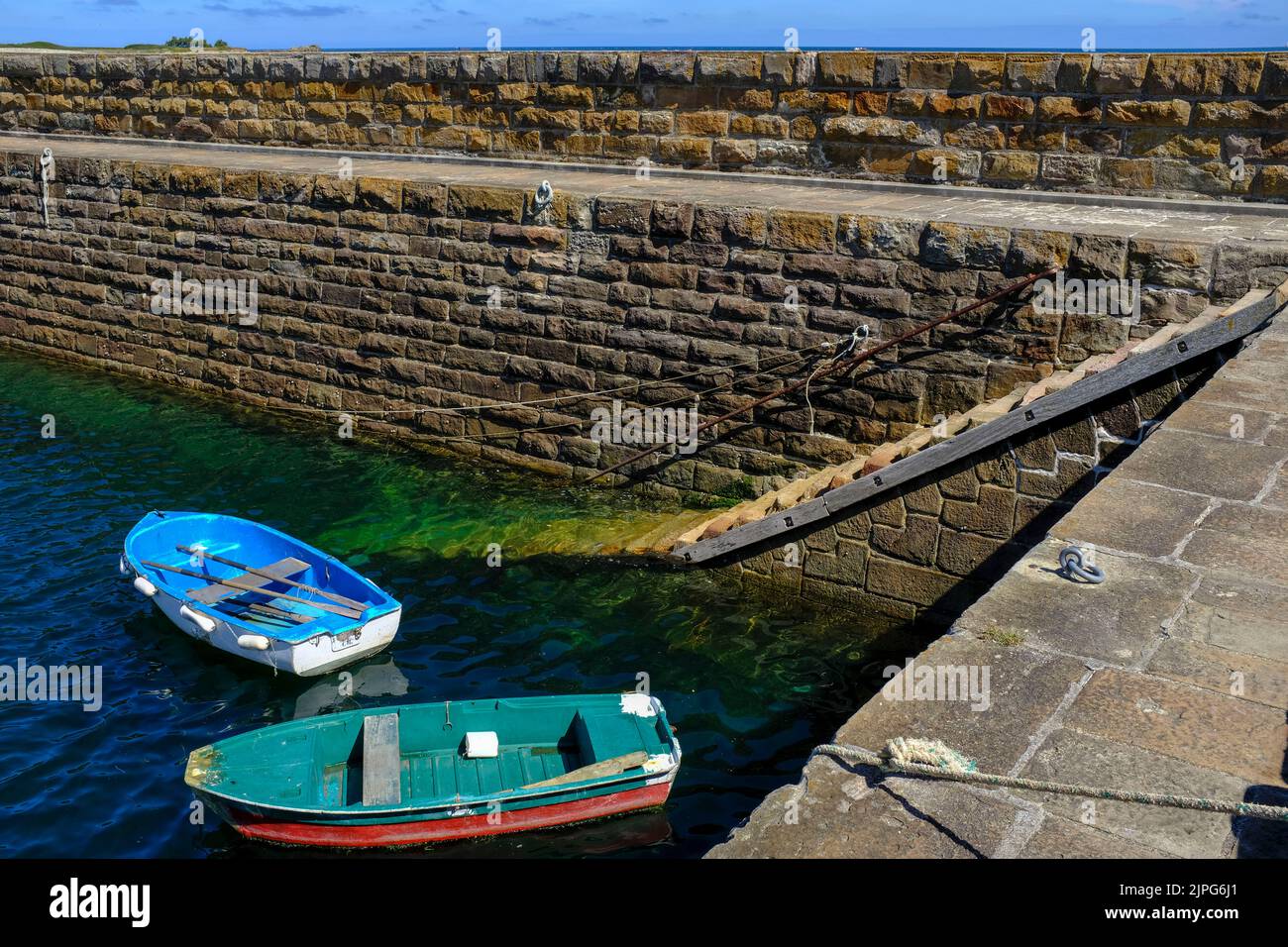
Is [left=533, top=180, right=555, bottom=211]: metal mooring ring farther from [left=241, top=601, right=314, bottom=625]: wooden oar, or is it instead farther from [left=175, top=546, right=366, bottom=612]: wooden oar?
[left=241, top=601, right=314, bottom=625]: wooden oar

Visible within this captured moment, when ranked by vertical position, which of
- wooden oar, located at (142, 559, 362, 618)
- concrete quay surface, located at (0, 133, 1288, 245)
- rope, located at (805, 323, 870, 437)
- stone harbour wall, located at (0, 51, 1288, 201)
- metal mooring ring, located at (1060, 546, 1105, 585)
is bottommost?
wooden oar, located at (142, 559, 362, 618)

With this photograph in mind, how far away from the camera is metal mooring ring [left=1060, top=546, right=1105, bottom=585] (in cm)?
504

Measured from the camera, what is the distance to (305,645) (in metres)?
8.22

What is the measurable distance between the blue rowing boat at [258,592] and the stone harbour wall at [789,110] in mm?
6460

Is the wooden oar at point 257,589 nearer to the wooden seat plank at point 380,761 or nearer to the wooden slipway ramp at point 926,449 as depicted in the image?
the wooden seat plank at point 380,761

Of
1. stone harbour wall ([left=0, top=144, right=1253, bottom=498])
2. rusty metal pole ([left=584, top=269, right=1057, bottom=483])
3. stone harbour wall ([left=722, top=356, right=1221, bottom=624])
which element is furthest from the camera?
stone harbour wall ([left=0, top=144, right=1253, bottom=498])

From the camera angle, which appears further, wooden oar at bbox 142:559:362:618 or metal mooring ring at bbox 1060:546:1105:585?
wooden oar at bbox 142:559:362:618

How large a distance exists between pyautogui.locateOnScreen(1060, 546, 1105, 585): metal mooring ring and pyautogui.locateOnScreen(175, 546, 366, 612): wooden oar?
5343 millimetres

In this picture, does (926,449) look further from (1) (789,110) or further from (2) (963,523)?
(1) (789,110)

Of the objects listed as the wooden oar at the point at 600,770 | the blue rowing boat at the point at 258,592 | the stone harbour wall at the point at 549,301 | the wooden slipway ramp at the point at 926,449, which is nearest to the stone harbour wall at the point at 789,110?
the stone harbour wall at the point at 549,301

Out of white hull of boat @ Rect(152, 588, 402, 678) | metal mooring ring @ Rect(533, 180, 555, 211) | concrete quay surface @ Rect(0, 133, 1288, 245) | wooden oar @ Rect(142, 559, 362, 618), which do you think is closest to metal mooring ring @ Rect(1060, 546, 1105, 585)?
concrete quay surface @ Rect(0, 133, 1288, 245)

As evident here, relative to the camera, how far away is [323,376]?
1380cm
